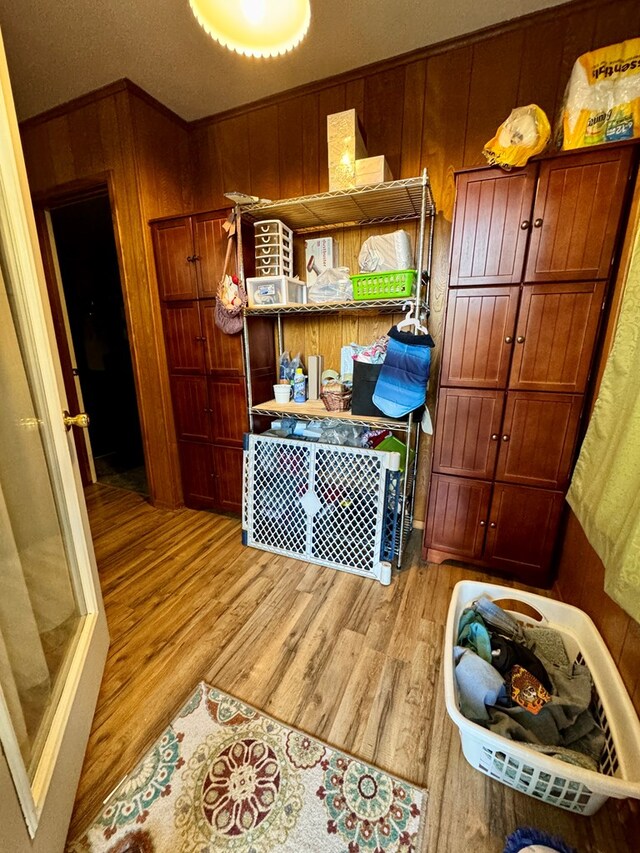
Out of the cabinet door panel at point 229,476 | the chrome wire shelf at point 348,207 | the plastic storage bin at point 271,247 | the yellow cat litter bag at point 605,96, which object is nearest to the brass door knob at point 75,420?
the cabinet door panel at point 229,476

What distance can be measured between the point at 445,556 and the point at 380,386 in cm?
106

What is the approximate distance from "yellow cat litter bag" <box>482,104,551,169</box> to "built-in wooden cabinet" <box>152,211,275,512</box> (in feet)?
4.78

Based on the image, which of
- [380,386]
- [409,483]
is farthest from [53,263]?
[409,483]

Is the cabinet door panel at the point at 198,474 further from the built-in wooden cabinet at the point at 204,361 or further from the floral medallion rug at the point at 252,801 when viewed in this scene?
the floral medallion rug at the point at 252,801

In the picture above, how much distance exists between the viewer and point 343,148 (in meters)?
1.77

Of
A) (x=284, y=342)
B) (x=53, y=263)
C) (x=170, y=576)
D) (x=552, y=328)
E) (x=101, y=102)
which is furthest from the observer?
(x=53, y=263)

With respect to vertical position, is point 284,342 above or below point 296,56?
below

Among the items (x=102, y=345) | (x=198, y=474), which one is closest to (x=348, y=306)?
(x=198, y=474)

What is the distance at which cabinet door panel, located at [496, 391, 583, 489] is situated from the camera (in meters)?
1.62

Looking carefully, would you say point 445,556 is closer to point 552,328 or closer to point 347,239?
point 552,328

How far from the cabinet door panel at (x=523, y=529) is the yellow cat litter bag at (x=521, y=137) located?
4.85 ft

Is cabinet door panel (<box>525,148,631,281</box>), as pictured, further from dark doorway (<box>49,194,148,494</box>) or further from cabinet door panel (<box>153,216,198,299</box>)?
dark doorway (<box>49,194,148,494</box>)

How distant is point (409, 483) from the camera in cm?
221

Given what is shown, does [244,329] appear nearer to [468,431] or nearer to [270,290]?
[270,290]
